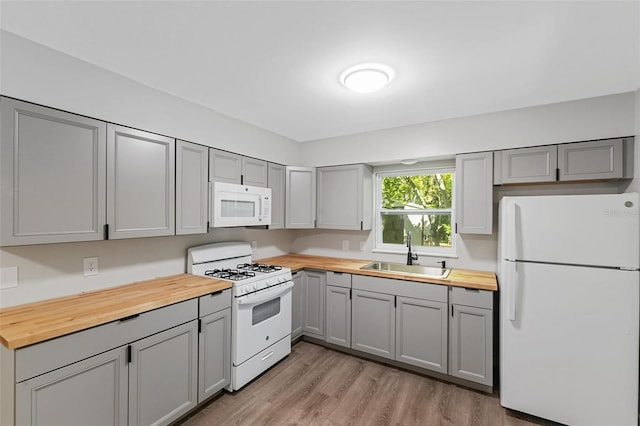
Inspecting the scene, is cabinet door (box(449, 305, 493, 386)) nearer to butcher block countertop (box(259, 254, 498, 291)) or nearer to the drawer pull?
butcher block countertop (box(259, 254, 498, 291))

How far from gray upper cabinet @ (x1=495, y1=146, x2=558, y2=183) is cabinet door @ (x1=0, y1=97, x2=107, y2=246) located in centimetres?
325

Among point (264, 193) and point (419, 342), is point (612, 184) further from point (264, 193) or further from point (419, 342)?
point (264, 193)

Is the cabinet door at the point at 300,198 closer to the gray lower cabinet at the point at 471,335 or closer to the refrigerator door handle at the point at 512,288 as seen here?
the gray lower cabinet at the point at 471,335

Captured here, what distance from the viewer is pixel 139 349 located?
174 centimetres

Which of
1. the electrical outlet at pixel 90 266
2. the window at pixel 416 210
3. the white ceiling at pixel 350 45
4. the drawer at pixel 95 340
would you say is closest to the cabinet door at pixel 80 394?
the drawer at pixel 95 340

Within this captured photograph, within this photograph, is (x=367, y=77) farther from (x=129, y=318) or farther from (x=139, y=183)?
(x=129, y=318)

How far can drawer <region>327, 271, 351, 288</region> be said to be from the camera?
304cm

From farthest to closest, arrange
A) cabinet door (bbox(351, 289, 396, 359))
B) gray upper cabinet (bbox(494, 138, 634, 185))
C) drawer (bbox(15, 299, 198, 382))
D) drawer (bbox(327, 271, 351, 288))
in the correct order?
1. drawer (bbox(327, 271, 351, 288))
2. cabinet door (bbox(351, 289, 396, 359))
3. gray upper cabinet (bbox(494, 138, 634, 185))
4. drawer (bbox(15, 299, 198, 382))

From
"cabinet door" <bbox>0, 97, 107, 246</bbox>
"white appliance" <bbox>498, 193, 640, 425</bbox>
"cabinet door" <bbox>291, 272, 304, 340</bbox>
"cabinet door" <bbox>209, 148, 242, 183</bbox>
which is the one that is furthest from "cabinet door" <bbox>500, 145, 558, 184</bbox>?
"cabinet door" <bbox>0, 97, 107, 246</bbox>

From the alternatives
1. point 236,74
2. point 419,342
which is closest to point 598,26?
point 236,74

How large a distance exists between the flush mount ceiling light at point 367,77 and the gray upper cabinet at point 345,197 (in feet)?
4.49

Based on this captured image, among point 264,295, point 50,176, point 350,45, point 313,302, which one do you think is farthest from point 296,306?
point 350,45

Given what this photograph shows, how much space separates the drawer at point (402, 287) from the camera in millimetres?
2576

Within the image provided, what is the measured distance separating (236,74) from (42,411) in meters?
2.24
